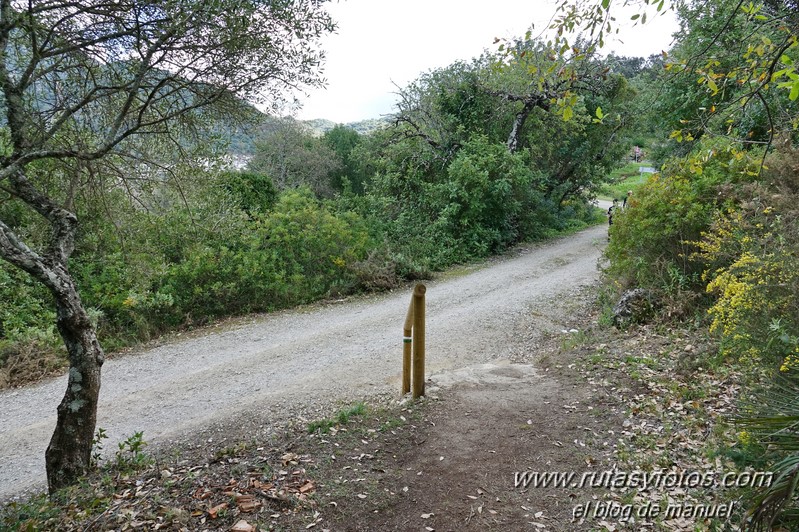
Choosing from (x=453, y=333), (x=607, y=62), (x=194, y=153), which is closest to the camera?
(x=194, y=153)

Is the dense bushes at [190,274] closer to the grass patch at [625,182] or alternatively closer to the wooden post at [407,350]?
the wooden post at [407,350]

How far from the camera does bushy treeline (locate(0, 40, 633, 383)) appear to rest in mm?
5883

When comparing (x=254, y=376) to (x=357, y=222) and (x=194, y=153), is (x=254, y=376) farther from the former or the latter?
(x=357, y=222)

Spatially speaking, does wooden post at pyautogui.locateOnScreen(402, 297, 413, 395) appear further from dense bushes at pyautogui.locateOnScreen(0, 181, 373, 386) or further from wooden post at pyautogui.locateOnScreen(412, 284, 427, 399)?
dense bushes at pyautogui.locateOnScreen(0, 181, 373, 386)

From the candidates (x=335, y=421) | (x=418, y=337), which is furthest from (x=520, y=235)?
(x=335, y=421)

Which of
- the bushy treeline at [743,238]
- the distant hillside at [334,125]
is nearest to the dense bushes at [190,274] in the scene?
the bushy treeline at [743,238]

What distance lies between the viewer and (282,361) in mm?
7168

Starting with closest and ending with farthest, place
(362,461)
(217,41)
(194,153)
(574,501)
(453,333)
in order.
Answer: (574,501) → (362,461) → (217,41) → (194,153) → (453,333)

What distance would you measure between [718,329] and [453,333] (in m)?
3.89

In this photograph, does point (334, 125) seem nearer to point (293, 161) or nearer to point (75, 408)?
point (293, 161)

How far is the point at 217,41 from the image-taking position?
4176 mm

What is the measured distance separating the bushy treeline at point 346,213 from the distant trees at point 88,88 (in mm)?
475

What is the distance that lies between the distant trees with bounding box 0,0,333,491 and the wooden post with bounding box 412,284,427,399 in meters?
2.60

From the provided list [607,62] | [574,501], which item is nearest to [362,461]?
[574,501]
